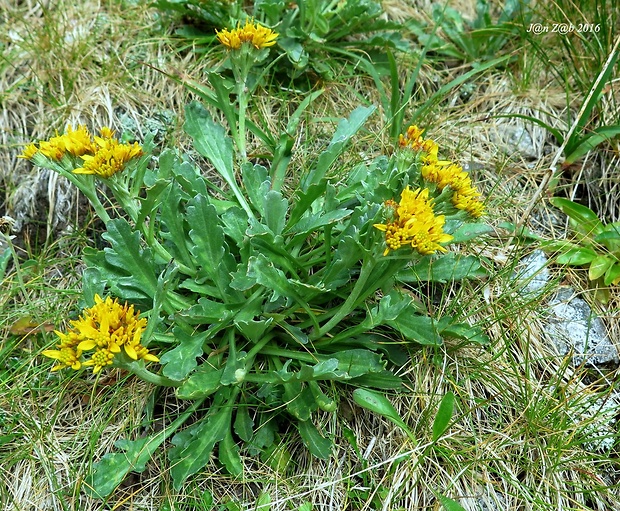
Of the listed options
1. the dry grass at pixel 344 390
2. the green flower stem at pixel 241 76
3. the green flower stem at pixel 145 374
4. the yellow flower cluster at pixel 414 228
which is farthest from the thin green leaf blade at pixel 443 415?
the green flower stem at pixel 241 76

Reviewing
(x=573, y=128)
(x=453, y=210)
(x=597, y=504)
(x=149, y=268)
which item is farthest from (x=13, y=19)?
(x=597, y=504)

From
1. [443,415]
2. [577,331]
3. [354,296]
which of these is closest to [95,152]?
[354,296]

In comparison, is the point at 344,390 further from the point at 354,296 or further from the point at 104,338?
the point at 104,338

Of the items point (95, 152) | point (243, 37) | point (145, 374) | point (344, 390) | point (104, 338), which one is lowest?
point (344, 390)

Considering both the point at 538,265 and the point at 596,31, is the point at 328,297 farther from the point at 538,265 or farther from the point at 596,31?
the point at 596,31

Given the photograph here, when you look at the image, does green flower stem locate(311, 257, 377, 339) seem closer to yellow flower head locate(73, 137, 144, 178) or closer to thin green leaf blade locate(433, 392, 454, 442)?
thin green leaf blade locate(433, 392, 454, 442)
